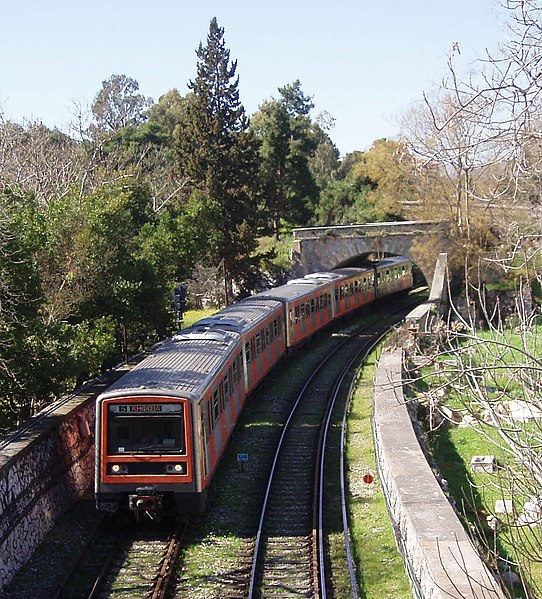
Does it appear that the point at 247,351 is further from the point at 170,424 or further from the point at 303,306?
the point at 303,306

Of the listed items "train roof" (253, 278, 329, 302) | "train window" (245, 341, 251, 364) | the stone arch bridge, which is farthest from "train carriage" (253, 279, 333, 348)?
the stone arch bridge

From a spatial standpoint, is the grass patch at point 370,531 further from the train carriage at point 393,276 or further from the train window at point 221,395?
the train carriage at point 393,276

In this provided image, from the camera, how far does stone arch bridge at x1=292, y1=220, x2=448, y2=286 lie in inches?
1566

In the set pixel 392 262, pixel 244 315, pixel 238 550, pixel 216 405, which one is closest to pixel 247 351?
pixel 244 315

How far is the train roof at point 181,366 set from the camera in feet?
39.0

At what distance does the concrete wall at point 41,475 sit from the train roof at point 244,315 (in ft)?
12.8

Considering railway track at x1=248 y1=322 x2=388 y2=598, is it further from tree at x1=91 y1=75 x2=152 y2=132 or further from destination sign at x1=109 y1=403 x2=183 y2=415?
tree at x1=91 y1=75 x2=152 y2=132

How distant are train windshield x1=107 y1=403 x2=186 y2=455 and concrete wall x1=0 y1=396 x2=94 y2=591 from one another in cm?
123

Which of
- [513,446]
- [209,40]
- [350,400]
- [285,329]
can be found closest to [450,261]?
[285,329]

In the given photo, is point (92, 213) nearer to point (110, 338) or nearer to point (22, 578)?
point (110, 338)

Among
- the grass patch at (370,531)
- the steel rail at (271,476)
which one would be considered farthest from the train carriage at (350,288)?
the grass patch at (370,531)

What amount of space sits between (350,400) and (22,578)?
11.3 metres

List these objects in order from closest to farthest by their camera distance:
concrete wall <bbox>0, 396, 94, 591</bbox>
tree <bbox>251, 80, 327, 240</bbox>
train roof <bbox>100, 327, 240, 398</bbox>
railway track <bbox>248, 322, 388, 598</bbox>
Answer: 1. railway track <bbox>248, 322, 388, 598</bbox>
2. concrete wall <bbox>0, 396, 94, 591</bbox>
3. train roof <bbox>100, 327, 240, 398</bbox>
4. tree <bbox>251, 80, 327, 240</bbox>

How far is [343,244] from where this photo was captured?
41.3 m
